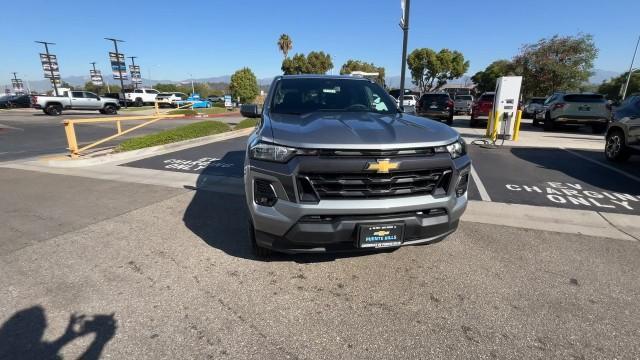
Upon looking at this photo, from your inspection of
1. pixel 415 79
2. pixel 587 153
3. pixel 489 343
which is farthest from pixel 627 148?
pixel 415 79

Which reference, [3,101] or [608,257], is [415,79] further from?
[608,257]

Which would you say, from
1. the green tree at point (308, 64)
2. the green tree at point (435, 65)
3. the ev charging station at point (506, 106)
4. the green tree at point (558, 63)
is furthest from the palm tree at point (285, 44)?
the ev charging station at point (506, 106)

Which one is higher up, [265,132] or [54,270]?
[265,132]

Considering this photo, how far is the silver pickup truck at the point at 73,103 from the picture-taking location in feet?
79.8

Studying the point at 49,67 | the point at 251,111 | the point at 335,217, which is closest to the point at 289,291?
the point at 335,217

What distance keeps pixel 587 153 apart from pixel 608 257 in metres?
7.56

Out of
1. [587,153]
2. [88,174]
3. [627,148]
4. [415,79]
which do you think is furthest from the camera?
[415,79]

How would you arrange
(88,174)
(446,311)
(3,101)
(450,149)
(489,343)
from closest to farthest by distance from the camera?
(489,343) → (446,311) → (450,149) → (88,174) → (3,101)

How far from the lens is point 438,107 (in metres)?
16.4

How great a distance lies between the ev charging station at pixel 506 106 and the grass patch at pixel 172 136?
31.8 ft

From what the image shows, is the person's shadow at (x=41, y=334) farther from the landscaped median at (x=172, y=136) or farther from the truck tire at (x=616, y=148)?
the truck tire at (x=616, y=148)

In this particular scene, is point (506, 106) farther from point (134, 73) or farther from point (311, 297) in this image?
point (134, 73)

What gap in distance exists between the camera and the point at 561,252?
11.6 ft

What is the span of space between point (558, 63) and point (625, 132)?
3072cm
